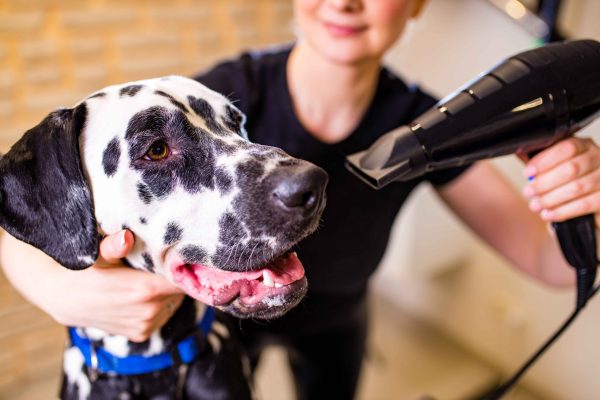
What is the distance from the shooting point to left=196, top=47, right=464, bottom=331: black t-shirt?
3.41 ft

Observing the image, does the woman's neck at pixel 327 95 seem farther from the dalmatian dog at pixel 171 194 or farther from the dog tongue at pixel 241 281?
the dog tongue at pixel 241 281

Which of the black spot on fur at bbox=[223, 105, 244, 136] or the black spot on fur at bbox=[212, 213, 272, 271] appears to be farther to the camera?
the black spot on fur at bbox=[223, 105, 244, 136]

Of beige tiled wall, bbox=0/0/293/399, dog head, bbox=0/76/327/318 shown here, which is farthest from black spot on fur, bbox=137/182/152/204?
beige tiled wall, bbox=0/0/293/399

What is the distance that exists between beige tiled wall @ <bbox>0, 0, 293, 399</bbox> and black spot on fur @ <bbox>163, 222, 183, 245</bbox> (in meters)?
→ 1.15

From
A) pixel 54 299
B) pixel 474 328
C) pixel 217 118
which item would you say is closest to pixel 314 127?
pixel 217 118

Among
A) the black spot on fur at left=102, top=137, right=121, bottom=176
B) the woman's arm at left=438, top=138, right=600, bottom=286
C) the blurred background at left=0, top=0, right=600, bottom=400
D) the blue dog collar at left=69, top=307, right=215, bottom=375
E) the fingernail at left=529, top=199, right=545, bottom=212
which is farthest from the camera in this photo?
the blurred background at left=0, top=0, right=600, bottom=400

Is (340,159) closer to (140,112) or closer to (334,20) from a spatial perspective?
(334,20)

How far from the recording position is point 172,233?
732 millimetres

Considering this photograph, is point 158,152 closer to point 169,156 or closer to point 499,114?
point 169,156

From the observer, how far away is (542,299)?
6.85ft

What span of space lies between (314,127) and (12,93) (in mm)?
1245

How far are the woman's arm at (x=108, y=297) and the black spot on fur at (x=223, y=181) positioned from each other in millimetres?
138

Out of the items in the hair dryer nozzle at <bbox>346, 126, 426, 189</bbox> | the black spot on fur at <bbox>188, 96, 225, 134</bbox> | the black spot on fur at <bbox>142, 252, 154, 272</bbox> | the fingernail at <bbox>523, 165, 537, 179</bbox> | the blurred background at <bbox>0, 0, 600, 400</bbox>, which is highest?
the black spot on fur at <bbox>188, 96, 225, 134</bbox>

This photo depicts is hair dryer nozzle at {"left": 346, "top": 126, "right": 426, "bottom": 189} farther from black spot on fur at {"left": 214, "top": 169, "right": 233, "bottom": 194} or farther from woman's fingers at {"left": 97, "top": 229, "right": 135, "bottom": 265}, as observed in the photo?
woman's fingers at {"left": 97, "top": 229, "right": 135, "bottom": 265}
